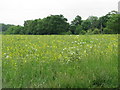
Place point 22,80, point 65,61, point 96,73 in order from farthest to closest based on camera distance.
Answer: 1. point 65,61
2. point 96,73
3. point 22,80

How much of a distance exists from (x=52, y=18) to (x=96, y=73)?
208 ft

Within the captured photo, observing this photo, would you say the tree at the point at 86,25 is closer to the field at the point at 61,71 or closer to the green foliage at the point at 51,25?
the green foliage at the point at 51,25

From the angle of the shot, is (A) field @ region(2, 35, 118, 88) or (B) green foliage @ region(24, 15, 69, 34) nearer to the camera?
(A) field @ region(2, 35, 118, 88)

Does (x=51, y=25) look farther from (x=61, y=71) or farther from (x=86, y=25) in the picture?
(x=61, y=71)

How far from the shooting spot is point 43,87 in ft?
13.9

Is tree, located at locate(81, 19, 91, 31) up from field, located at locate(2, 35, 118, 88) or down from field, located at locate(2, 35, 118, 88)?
up

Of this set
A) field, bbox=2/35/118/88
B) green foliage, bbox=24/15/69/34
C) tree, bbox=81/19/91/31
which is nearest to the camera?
field, bbox=2/35/118/88

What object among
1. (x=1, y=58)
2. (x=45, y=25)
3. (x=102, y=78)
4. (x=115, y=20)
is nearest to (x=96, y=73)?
(x=102, y=78)

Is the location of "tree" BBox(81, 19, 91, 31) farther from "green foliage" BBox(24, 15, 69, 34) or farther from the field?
the field

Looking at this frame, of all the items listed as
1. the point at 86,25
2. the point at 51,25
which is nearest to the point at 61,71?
the point at 51,25

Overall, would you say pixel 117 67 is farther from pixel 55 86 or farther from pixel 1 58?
pixel 1 58

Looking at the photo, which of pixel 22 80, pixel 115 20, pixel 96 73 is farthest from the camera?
pixel 115 20

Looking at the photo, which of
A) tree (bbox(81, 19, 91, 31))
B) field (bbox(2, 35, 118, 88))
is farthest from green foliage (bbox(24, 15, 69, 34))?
field (bbox(2, 35, 118, 88))

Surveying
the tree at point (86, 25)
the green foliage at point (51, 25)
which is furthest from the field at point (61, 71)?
the tree at point (86, 25)
